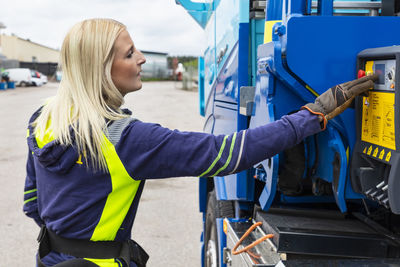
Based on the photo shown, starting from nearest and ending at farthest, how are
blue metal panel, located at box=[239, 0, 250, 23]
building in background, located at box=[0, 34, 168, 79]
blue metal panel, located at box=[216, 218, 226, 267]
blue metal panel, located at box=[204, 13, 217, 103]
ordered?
blue metal panel, located at box=[239, 0, 250, 23] → blue metal panel, located at box=[216, 218, 226, 267] → blue metal panel, located at box=[204, 13, 217, 103] → building in background, located at box=[0, 34, 168, 79]

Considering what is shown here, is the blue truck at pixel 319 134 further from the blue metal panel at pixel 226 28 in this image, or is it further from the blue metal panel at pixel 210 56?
the blue metal panel at pixel 210 56

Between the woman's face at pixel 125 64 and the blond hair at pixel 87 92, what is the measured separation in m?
0.04

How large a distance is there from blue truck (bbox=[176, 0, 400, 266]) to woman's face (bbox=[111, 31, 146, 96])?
1.81 feet

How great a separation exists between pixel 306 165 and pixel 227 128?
2.77ft

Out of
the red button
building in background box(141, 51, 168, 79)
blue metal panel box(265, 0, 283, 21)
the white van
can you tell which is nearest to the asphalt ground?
blue metal panel box(265, 0, 283, 21)

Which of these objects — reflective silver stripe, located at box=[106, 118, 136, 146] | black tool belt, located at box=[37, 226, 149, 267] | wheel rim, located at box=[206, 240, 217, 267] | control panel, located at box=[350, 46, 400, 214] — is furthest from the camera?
wheel rim, located at box=[206, 240, 217, 267]

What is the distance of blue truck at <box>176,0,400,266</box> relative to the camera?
5.23 feet

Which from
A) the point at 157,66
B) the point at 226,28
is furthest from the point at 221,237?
the point at 157,66

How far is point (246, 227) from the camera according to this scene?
2498 millimetres

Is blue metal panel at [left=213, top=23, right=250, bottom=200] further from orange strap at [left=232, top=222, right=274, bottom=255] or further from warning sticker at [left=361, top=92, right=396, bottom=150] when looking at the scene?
warning sticker at [left=361, top=92, right=396, bottom=150]

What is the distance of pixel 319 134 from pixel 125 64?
34.1 inches

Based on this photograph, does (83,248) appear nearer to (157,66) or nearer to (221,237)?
(221,237)

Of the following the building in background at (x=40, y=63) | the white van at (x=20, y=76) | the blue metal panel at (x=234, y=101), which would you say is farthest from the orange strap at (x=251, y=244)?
the building in background at (x=40, y=63)

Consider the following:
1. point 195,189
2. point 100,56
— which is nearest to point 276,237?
point 100,56
